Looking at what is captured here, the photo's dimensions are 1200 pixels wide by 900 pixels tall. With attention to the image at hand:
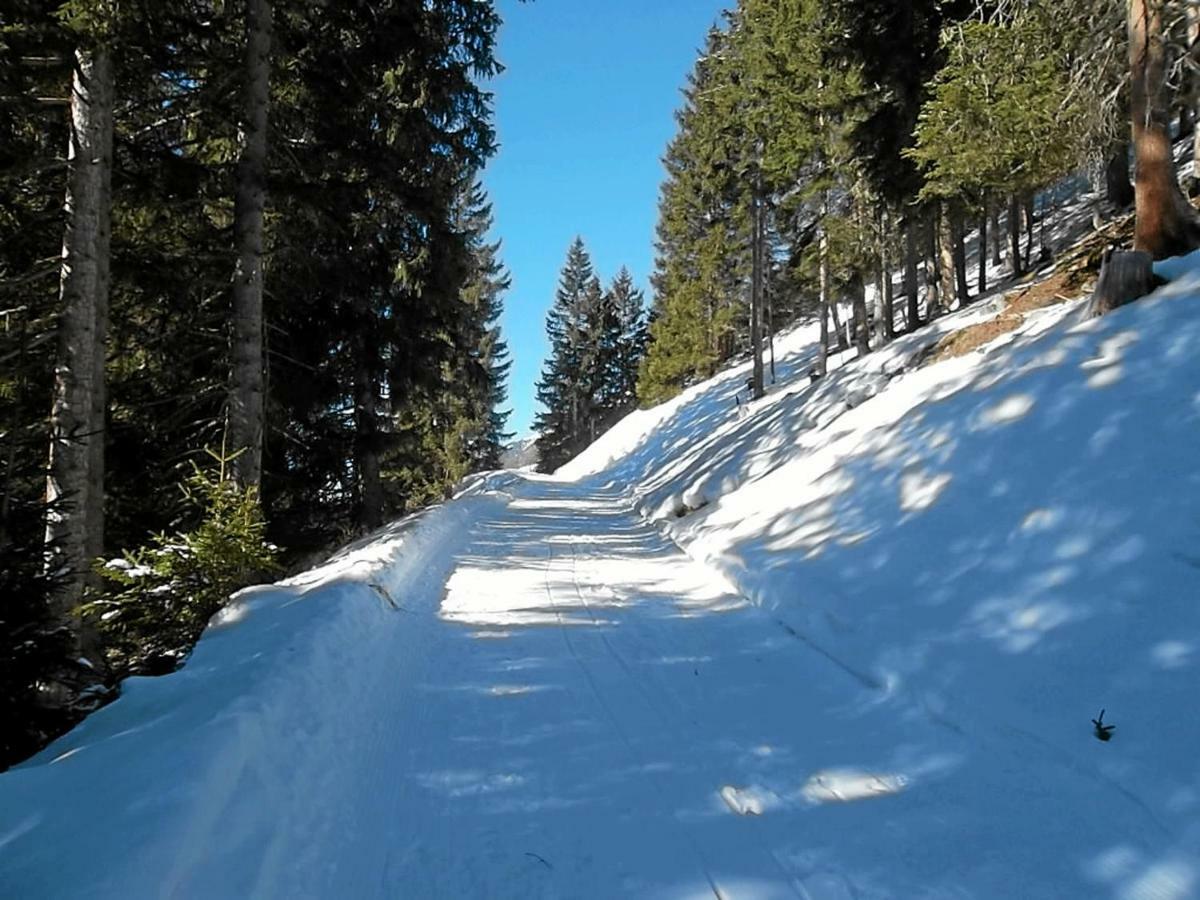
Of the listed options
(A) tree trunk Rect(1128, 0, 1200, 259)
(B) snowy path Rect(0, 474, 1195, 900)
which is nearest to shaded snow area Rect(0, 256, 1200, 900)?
(B) snowy path Rect(0, 474, 1195, 900)

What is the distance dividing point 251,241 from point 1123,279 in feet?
32.8

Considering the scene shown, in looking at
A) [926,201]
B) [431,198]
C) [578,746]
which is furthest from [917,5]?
[578,746]

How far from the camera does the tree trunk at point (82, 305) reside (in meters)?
A: 6.18

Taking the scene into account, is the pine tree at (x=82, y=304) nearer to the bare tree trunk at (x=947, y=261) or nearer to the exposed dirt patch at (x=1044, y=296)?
the exposed dirt patch at (x=1044, y=296)

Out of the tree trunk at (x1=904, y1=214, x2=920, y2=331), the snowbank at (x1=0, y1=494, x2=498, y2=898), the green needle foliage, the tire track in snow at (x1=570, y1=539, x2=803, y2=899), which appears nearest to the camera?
the snowbank at (x1=0, y1=494, x2=498, y2=898)

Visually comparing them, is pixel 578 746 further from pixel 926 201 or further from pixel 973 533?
pixel 926 201

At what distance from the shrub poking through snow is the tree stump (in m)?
9.41

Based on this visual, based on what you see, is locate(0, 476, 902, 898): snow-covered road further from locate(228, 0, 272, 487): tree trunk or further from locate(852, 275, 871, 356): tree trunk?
locate(852, 275, 871, 356): tree trunk

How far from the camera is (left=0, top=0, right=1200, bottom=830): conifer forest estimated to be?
6082mm

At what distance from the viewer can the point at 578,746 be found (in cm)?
358

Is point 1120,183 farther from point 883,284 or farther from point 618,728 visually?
point 618,728

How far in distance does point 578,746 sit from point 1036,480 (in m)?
4.20

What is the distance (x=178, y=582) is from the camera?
610 cm

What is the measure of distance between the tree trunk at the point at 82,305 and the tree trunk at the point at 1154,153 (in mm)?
11278
